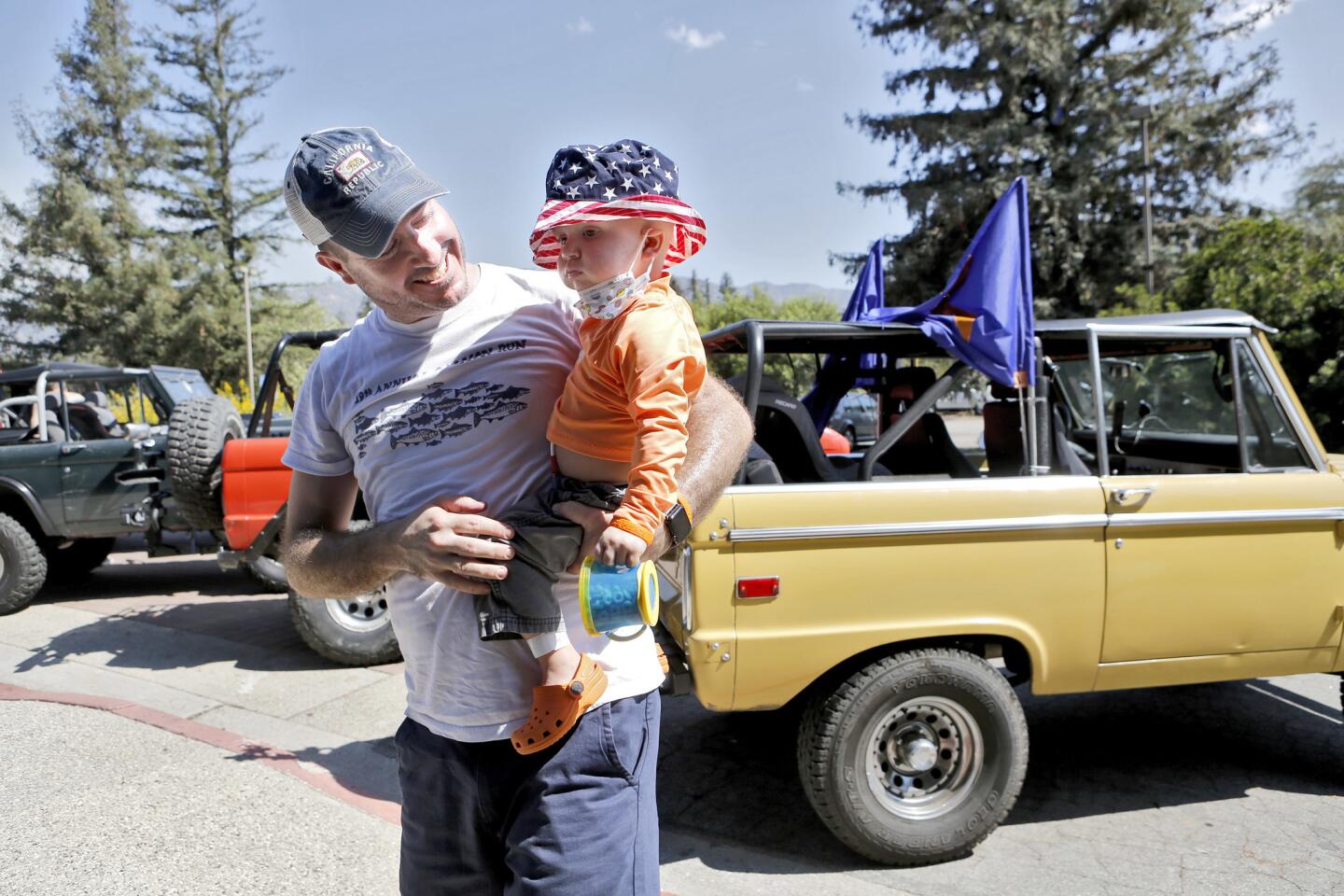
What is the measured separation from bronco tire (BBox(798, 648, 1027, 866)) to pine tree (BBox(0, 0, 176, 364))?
A: 34.2 metres

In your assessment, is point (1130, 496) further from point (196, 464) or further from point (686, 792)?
point (196, 464)

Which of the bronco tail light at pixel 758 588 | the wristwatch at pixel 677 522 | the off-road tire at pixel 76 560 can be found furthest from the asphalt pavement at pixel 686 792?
the off-road tire at pixel 76 560

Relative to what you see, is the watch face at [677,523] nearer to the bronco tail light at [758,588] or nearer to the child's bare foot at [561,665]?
the child's bare foot at [561,665]

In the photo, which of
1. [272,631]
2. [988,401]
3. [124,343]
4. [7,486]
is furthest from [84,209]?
[988,401]

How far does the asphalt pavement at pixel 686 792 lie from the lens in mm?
3238

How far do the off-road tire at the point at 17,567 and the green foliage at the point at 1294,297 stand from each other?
12.3 metres

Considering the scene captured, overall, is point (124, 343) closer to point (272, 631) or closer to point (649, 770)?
point (272, 631)

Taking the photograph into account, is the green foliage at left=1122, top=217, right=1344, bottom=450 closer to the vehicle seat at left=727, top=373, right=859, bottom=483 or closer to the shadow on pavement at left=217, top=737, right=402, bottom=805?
the vehicle seat at left=727, top=373, right=859, bottom=483

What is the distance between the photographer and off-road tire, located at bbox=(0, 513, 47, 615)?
7.38 meters

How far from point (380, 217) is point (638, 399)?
51 cm

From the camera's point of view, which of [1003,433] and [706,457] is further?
[1003,433]

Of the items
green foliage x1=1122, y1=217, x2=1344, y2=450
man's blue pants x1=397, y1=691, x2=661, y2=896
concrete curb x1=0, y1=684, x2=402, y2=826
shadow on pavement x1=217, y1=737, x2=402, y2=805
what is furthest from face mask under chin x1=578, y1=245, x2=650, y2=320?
green foliage x1=1122, y1=217, x2=1344, y2=450

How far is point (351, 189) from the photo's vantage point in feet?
4.82

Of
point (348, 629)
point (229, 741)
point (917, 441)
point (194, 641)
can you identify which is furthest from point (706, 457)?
point (194, 641)
